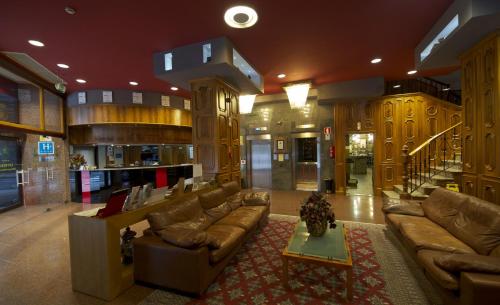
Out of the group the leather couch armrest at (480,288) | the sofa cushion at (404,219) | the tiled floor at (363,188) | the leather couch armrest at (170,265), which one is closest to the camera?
the leather couch armrest at (480,288)

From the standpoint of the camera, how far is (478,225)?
2359mm

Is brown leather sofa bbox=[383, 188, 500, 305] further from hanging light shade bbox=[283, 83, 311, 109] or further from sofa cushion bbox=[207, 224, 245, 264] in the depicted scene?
hanging light shade bbox=[283, 83, 311, 109]

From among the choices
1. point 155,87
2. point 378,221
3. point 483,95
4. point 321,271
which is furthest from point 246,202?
point 155,87

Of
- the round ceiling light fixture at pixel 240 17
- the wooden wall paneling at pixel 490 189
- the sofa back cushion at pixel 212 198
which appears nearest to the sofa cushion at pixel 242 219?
the sofa back cushion at pixel 212 198

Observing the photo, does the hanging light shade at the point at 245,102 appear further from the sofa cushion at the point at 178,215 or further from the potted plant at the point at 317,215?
the potted plant at the point at 317,215

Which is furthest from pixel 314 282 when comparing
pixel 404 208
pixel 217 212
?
pixel 404 208

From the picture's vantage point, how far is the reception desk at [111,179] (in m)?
6.55

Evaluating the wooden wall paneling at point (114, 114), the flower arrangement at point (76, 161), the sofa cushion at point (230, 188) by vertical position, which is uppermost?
the wooden wall paneling at point (114, 114)

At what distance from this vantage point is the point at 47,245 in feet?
11.4

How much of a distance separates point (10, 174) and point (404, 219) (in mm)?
8600

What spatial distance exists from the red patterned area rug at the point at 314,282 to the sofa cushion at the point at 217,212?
61 cm

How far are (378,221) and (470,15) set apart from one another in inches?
138

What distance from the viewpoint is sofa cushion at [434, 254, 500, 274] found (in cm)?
162

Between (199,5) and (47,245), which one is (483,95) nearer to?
(199,5)
